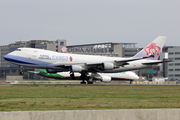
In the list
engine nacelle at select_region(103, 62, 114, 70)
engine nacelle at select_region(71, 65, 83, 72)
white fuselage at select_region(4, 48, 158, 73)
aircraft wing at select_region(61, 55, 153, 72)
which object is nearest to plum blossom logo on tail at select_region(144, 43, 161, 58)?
aircraft wing at select_region(61, 55, 153, 72)

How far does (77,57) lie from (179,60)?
403 feet

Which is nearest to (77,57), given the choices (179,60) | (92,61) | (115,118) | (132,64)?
Result: (92,61)

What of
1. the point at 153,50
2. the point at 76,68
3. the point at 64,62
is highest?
the point at 153,50

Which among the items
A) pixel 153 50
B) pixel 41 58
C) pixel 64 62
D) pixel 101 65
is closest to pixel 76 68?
pixel 64 62

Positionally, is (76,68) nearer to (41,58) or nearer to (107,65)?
(107,65)

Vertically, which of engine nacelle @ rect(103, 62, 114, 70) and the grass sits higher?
engine nacelle @ rect(103, 62, 114, 70)

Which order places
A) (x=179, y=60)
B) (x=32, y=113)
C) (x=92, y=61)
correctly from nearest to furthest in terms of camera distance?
(x=32, y=113) → (x=92, y=61) → (x=179, y=60)

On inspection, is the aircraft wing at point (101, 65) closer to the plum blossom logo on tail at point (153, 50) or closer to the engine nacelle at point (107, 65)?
the engine nacelle at point (107, 65)

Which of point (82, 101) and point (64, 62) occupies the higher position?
point (64, 62)

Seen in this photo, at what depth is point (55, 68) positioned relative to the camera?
60.7 metres

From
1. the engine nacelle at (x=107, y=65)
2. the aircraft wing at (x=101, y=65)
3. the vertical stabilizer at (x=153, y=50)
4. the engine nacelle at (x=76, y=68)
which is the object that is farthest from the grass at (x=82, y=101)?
the vertical stabilizer at (x=153, y=50)

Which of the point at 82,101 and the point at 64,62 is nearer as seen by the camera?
the point at 82,101

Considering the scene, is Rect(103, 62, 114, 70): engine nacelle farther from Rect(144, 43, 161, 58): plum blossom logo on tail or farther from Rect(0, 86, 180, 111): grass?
Rect(0, 86, 180, 111): grass

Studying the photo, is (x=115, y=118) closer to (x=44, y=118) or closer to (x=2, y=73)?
(x=44, y=118)
